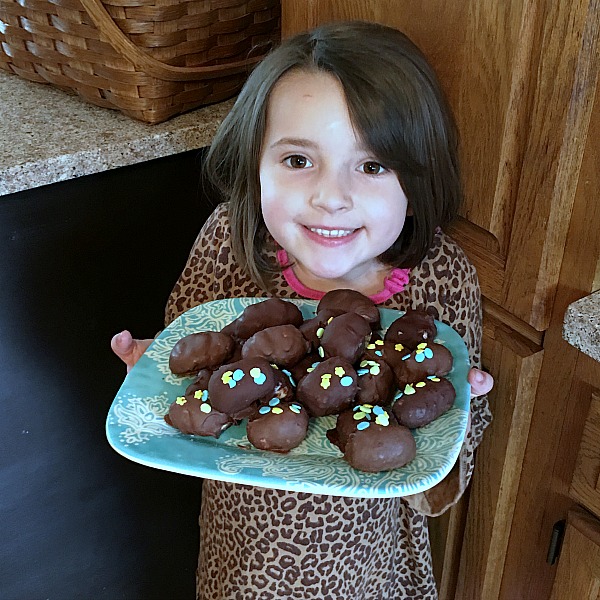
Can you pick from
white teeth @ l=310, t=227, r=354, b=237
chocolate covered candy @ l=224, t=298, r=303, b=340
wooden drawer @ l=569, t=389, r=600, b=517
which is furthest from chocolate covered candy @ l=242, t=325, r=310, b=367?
wooden drawer @ l=569, t=389, r=600, b=517

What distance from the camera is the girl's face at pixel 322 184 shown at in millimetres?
940

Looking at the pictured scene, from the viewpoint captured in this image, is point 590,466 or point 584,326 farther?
point 590,466

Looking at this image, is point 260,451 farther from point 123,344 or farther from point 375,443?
point 123,344

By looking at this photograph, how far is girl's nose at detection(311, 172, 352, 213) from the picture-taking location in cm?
A: 95

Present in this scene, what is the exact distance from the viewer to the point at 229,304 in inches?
42.5

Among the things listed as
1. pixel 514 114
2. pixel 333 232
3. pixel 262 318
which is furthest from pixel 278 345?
pixel 514 114

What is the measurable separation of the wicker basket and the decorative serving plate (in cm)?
43

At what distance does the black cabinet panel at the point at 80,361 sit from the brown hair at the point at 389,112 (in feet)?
0.87

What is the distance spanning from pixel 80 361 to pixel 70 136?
36cm

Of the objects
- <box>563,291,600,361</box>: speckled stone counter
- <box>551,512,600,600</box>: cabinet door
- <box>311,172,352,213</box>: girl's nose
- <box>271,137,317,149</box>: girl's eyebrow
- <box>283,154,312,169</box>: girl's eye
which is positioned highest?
<box>271,137,317,149</box>: girl's eyebrow

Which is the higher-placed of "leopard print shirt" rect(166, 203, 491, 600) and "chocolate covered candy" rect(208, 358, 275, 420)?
"chocolate covered candy" rect(208, 358, 275, 420)

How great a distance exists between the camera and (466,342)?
Answer: 107 cm

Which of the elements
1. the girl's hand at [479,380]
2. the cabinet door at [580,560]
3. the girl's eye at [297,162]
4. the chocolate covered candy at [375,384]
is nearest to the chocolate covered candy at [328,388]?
the chocolate covered candy at [375,384]

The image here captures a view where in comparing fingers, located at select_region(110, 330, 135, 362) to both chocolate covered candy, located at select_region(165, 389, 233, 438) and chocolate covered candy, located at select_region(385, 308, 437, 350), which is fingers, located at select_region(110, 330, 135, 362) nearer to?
chocolate covered candy, located at select_region(165, 389, 233, 438)
